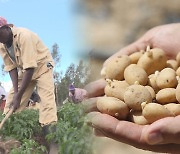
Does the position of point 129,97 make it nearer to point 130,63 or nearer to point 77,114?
point 130,63

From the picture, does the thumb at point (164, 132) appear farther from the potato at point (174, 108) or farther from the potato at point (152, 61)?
the potato at point (152, 61)

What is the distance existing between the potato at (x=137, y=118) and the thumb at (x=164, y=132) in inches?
5.0

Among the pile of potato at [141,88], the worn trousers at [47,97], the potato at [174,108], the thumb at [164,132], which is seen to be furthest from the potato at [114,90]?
the worn trousers at [47,97]

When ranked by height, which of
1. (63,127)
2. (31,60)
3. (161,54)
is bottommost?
(63,127)

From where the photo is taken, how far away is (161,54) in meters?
1.04

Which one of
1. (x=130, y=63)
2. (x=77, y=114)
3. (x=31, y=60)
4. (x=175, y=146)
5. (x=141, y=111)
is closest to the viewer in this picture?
(x=175, y=146)

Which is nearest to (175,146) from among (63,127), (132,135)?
(132,135)

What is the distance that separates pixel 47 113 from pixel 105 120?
1471 millimetres

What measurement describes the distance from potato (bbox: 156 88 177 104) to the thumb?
0.18m

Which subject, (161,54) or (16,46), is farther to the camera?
(16,46)

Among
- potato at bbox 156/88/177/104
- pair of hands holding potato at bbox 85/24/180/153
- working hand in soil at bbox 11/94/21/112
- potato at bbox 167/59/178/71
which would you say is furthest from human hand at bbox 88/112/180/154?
working hand in soil at bbox 11/94/21/112

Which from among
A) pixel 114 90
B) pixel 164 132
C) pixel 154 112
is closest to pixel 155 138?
pixel 164 132

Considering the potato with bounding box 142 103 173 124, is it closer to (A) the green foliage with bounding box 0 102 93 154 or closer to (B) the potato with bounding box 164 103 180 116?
(B) the potato with bounding box 164 103 180 116

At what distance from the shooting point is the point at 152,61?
1.03 meters
